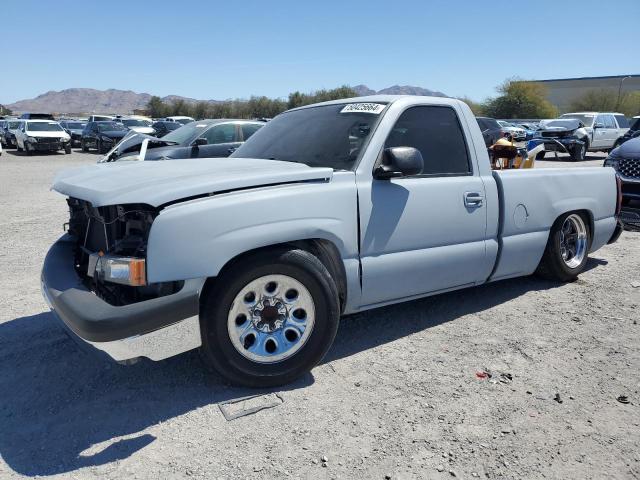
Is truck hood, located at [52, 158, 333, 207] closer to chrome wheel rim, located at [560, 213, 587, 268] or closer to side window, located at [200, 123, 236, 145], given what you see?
chrome wheel rim, located at [560, 213, 587, 268]

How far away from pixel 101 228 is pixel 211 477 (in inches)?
64.8

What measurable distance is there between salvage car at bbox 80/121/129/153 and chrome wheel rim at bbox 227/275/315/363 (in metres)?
23.7

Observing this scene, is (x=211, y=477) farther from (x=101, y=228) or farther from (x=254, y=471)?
(x=101, y=228)

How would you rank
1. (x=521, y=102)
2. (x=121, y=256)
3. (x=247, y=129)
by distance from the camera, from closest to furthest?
(x=121, y=256)
(x=247, y=129)
(x=521, y=102)

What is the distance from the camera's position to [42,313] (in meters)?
4.22

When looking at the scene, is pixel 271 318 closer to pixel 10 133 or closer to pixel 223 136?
pixel 223 136

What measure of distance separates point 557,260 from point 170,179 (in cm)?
373

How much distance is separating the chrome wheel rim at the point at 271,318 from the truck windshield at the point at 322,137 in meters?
0.98

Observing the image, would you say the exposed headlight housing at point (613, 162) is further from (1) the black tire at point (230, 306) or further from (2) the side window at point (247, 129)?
(2) the side window at point (247, 129)

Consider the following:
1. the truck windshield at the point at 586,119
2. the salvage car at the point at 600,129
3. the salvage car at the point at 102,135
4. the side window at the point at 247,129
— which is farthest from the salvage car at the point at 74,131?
the salvage car at the point at 600,129

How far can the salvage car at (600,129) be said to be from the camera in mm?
21391

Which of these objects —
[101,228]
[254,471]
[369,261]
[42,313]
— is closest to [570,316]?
[369,261]

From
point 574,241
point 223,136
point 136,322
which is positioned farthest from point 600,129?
point 136,322

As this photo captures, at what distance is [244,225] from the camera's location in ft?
9.20
